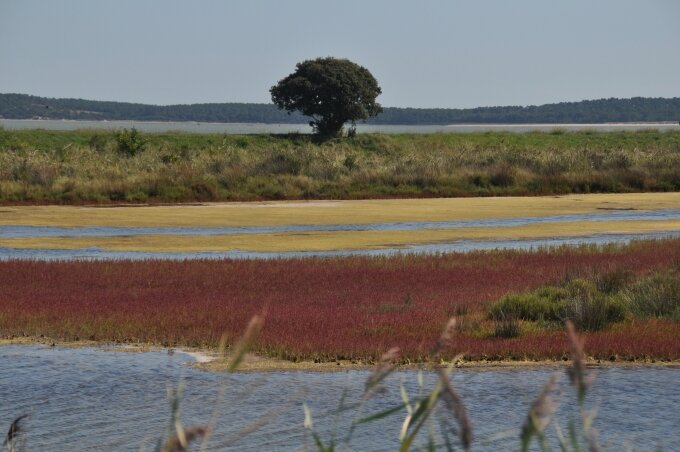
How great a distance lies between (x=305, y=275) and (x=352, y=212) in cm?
2153

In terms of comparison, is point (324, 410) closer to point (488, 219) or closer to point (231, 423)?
point (231, 423)

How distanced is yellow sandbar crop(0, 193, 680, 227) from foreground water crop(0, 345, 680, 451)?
24885mm

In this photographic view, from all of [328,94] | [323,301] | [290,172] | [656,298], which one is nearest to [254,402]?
[323,301]

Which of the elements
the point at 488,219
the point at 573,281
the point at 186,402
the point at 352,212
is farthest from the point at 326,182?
the point at 186,402

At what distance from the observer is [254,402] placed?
44.6ft

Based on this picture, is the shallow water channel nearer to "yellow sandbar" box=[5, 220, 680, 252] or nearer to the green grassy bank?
"yellow sandbar" box=[5, 220, 680, 252]

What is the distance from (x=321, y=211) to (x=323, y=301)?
2530 cm

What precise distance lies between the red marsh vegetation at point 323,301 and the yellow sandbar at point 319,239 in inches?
246

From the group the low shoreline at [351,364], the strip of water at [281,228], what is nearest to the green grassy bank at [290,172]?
the strip of water at [281,228]

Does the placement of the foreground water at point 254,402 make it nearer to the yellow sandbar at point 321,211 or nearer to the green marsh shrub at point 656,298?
the green marsh shrub at point 656,298

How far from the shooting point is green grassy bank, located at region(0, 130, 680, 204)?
5347cm

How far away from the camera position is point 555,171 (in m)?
61.9

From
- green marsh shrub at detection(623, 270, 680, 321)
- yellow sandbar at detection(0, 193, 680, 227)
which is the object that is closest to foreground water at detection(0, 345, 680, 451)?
green marsh shrub at detection(623, 270, 680, 321)

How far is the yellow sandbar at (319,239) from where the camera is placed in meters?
32.9
